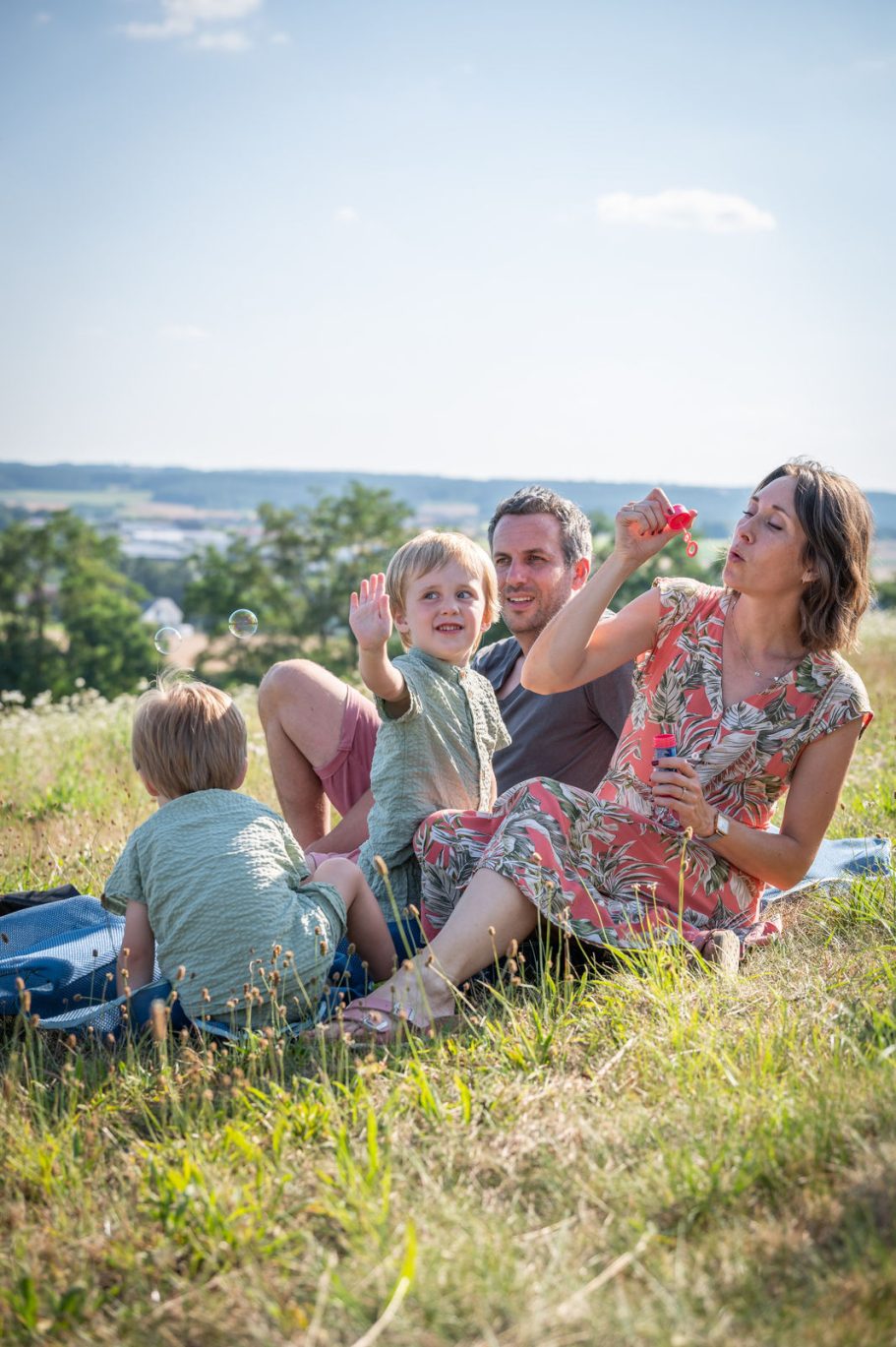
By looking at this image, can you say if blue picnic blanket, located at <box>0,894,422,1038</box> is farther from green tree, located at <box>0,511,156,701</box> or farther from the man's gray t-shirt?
green tree, located at <box>0,511,156,701</box>

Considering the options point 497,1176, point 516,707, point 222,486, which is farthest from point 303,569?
point 497,1176

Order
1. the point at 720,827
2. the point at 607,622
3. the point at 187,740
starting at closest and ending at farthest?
the point at 187,740 → the point at 720,827 → the point at 607,622

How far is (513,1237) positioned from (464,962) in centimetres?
101

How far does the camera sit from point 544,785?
3398mm

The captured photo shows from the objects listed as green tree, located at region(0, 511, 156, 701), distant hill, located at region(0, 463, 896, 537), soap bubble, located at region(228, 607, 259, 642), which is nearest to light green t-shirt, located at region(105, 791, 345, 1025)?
soap bubble, located at region(228, 607, 259, 642)

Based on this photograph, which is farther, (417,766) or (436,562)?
(436,562)

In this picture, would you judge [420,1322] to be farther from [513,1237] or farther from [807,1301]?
[807,1301]

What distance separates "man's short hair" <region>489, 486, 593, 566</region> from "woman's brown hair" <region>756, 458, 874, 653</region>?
1.07 meters

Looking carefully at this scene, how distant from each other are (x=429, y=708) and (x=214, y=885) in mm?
1010

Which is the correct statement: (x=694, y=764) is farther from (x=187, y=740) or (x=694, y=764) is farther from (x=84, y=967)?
(x=84, y=967)

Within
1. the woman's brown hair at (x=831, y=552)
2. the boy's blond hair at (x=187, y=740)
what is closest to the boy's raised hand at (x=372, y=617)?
the boy's blond hair at (x=187, y=740)

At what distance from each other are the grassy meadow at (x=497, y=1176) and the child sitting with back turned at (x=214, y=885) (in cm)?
19

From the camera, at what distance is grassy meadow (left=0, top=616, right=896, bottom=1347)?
6.25ft

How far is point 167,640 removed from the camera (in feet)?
17.0
